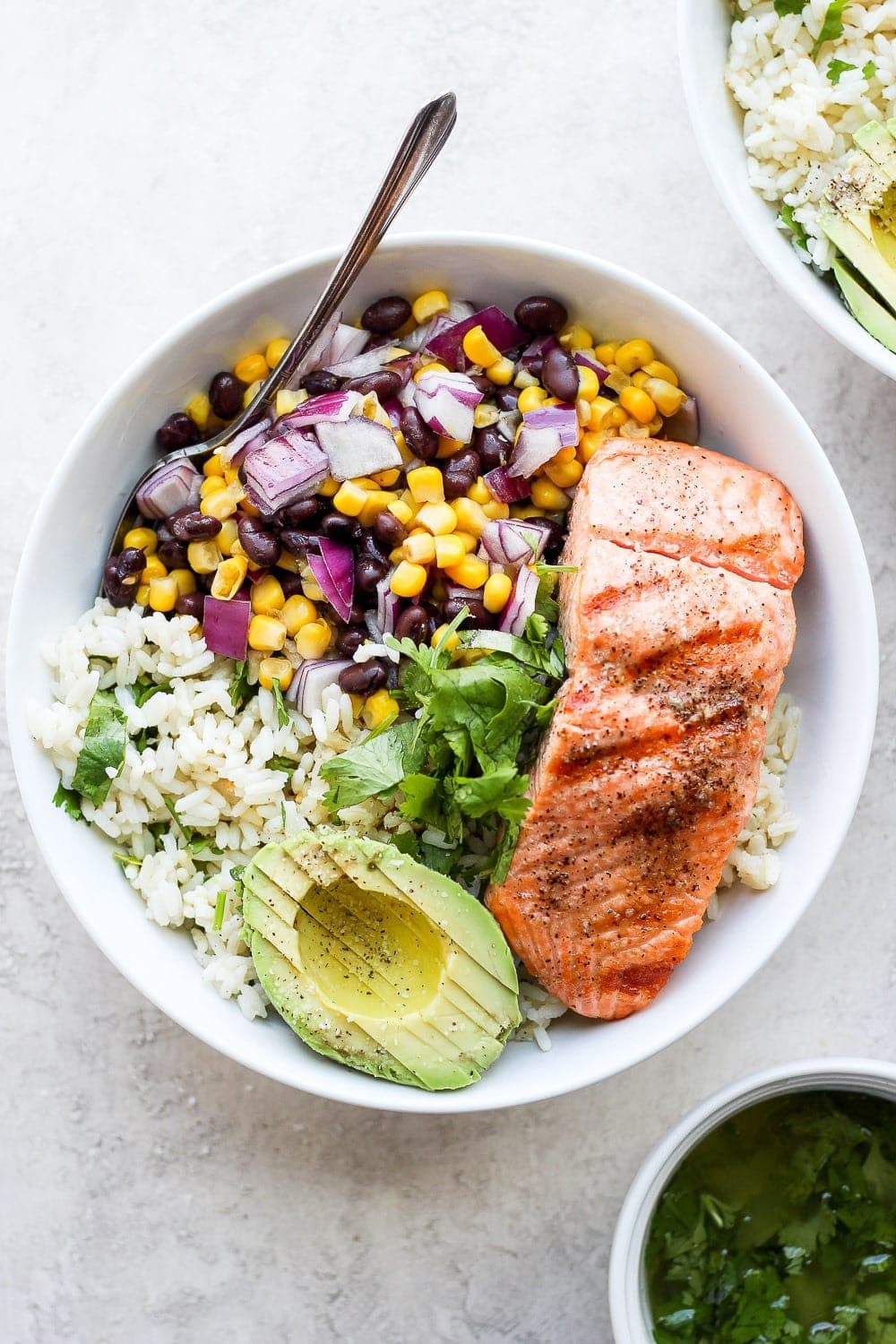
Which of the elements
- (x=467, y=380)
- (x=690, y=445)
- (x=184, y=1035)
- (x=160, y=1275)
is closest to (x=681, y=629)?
(x=690, y=445)

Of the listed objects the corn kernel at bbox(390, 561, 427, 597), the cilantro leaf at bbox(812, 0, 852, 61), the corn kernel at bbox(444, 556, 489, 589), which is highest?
the cilantro leaf at bbox(812, 0, 852, 61)

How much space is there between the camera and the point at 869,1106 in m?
3.08

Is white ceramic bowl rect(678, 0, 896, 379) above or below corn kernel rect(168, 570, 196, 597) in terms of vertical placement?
above

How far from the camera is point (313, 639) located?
2.88m

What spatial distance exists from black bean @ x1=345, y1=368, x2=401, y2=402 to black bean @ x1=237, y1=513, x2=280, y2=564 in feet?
1.29

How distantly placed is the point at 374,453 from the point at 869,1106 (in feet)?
6.77

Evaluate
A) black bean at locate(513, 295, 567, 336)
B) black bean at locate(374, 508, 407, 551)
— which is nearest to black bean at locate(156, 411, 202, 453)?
black bean at locate(374, 508, 407, 551)

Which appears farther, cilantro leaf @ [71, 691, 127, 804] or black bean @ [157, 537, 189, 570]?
black bean @ [157, 537, 189, 570]

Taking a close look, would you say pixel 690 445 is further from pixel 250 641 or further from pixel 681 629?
pixel 250 641

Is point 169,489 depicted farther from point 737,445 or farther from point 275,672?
point 737,445

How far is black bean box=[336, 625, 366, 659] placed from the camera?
288 centimetres

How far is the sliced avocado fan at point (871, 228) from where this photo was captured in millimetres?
2908

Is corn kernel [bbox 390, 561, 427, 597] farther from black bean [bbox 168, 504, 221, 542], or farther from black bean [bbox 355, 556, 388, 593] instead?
black bean [bbox 168, 504, 221, 542]

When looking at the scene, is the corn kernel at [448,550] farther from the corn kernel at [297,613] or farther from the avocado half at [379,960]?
the avocado half at [379,960]
